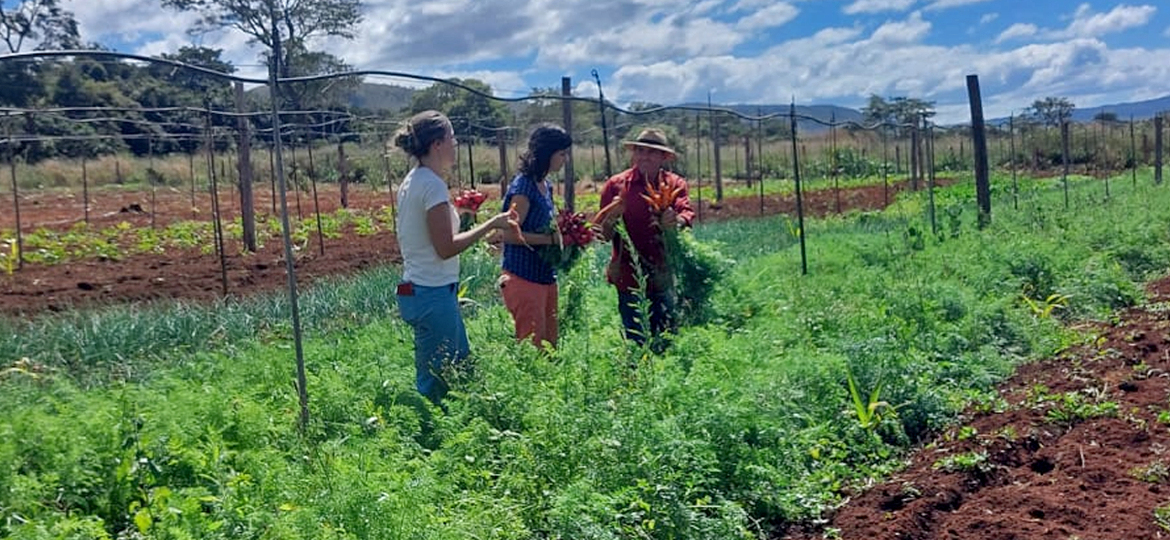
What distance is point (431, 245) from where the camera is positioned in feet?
14.5

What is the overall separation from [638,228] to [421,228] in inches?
80.2

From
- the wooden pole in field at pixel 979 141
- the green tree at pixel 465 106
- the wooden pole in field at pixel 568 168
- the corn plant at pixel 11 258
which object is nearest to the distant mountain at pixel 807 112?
the wooden pole in field at pixel 979 141

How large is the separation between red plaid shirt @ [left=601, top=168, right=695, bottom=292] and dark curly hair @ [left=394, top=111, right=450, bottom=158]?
1.90m

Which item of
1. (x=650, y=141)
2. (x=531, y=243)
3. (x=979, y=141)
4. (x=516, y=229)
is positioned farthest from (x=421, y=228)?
(x=979, y=141)

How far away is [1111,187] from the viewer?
2075cm

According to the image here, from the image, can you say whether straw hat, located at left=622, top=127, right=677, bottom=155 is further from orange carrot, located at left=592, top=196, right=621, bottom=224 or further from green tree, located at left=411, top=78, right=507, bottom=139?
green tree, located at left=411, top=78, right=507, bottom=139

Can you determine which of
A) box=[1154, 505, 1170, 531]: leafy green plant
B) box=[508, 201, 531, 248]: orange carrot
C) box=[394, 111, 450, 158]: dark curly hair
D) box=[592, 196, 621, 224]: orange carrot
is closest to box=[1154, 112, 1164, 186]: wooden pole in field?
box=[592, 196, 621, 224]: orange carrot

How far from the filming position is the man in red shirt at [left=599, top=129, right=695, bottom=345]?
19.5 ft

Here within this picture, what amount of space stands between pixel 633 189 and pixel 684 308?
860 millimetres

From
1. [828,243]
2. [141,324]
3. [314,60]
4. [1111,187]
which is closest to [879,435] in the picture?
[141,324]

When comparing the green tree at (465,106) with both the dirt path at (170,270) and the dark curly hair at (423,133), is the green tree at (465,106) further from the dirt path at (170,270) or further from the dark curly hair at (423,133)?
the dark curly hair at (423,133)

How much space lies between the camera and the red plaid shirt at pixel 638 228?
19.9 feet

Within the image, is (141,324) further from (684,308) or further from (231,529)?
(231,529)

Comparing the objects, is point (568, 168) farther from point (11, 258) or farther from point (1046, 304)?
point (11, 258)
